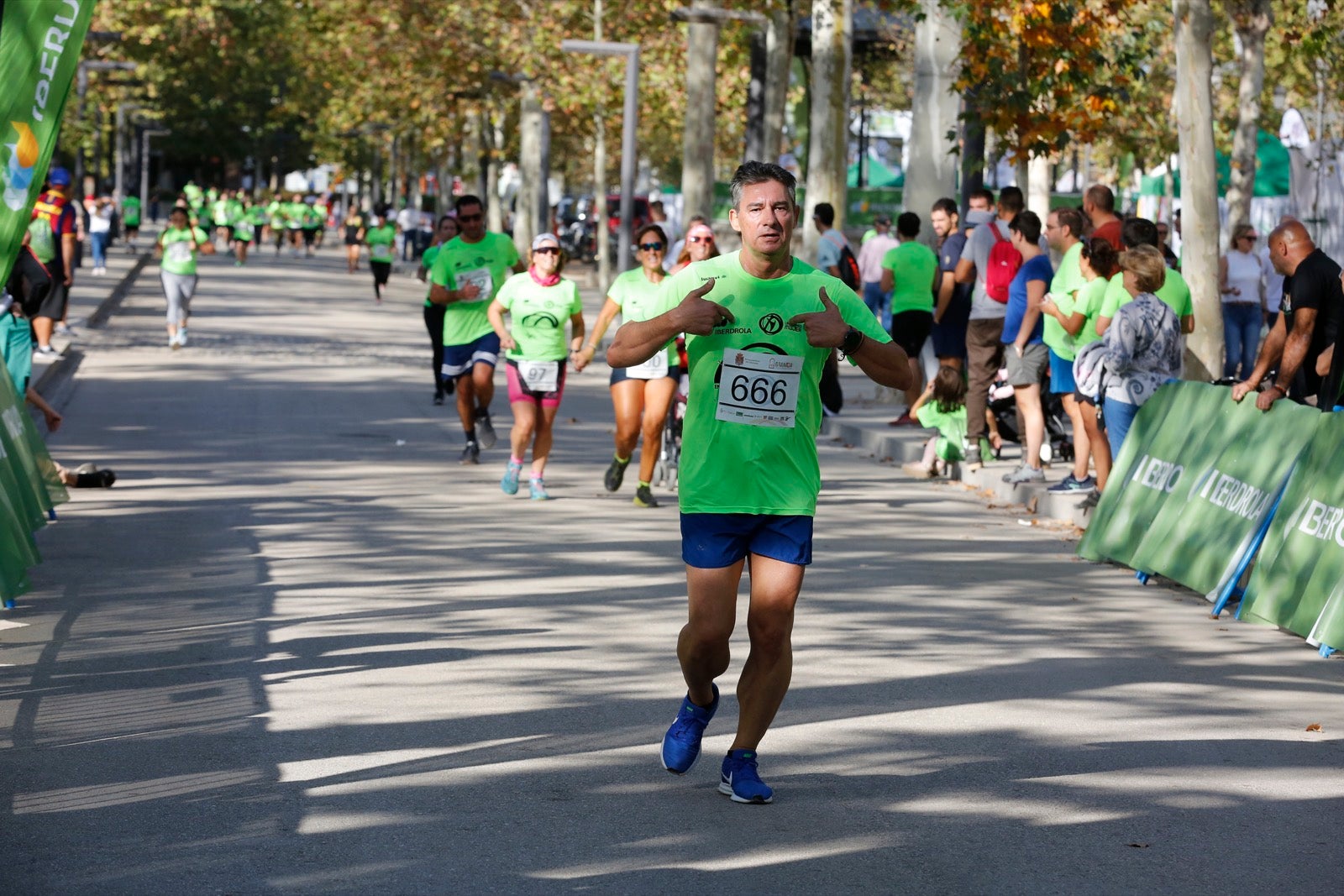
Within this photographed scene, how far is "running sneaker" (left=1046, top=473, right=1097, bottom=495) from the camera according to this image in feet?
44.4

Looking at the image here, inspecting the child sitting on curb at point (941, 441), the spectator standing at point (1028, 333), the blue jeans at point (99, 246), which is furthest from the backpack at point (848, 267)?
the blue jeans at point (99, 246)

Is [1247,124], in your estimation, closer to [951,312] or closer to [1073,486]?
[951,312]

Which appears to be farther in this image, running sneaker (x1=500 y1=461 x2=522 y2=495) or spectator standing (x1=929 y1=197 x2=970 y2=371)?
spectator standing (x1=929 y1=197 x2=970 y2=371)

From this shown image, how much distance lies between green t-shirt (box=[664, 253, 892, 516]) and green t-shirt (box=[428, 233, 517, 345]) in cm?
908

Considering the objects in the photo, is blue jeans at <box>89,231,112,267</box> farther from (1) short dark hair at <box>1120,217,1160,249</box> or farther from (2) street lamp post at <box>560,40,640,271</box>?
(1) short dark hair at <box>1120,217,1160,249</box>

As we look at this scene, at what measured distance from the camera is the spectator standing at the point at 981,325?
1518cm

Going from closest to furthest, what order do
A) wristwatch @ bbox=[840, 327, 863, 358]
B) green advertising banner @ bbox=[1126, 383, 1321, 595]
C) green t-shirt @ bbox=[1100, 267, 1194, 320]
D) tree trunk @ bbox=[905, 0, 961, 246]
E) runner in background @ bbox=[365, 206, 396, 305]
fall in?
wristwatch @ bbox=[840, 327, 863, 358], green advertising banner @ bbox=[1126, 383, 1321, 595], green t-shirt @ bbox=[1100, 267, 1194, 320], tree trunk @ bbox=[905, 0, 961, 246], runner in background @ bbox=[365, 206, 396, 305]

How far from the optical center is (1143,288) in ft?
38.0

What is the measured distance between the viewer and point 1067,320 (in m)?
12.7

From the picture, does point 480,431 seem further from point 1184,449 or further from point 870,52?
point 870,52

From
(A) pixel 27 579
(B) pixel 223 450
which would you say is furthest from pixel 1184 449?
(B) pixel 223 450

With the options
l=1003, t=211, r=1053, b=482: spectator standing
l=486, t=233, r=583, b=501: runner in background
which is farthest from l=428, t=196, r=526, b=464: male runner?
l=1003, t=211, r=1053, b=482: spectator standing

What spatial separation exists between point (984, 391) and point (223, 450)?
595 centimetres

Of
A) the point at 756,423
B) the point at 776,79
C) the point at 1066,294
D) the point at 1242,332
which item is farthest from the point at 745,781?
the point at 776,79
